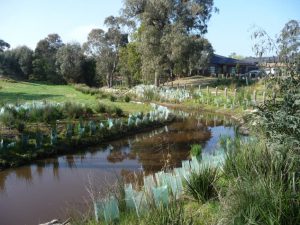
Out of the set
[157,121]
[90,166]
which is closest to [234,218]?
[90,166]

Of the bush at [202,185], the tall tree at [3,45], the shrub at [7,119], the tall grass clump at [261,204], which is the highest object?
the tall tree at [3,45]

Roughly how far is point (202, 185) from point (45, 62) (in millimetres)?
49135

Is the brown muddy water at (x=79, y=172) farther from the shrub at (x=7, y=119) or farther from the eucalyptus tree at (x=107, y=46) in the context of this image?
the eucalyptus tree at (x=107, y=46)

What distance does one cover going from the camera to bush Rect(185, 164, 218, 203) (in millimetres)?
5484

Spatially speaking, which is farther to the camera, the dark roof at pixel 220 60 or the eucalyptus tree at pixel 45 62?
the eucalyptus tree at pixel 45 62

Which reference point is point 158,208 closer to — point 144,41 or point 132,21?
point 144,41

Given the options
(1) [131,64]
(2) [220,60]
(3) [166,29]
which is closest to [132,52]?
(1) [131,64]

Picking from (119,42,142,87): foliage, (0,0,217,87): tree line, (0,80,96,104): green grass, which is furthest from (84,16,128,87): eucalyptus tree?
(0,80,96,104): green grass

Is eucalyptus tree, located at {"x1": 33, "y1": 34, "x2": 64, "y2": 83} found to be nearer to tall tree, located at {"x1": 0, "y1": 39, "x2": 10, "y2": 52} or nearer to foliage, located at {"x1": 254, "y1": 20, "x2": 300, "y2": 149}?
tall tree, located at {"x1": 0, "y1": 39, "x2": 10, "y2": 52}

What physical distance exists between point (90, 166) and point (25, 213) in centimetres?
340

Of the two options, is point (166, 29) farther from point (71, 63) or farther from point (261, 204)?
point (261, 204)

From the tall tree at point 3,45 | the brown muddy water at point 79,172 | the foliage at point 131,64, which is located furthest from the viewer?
the tall tree at point 3,45

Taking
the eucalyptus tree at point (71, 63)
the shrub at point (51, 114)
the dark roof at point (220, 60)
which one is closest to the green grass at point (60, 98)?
the shrub at point (51, 114)

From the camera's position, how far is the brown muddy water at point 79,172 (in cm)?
726
